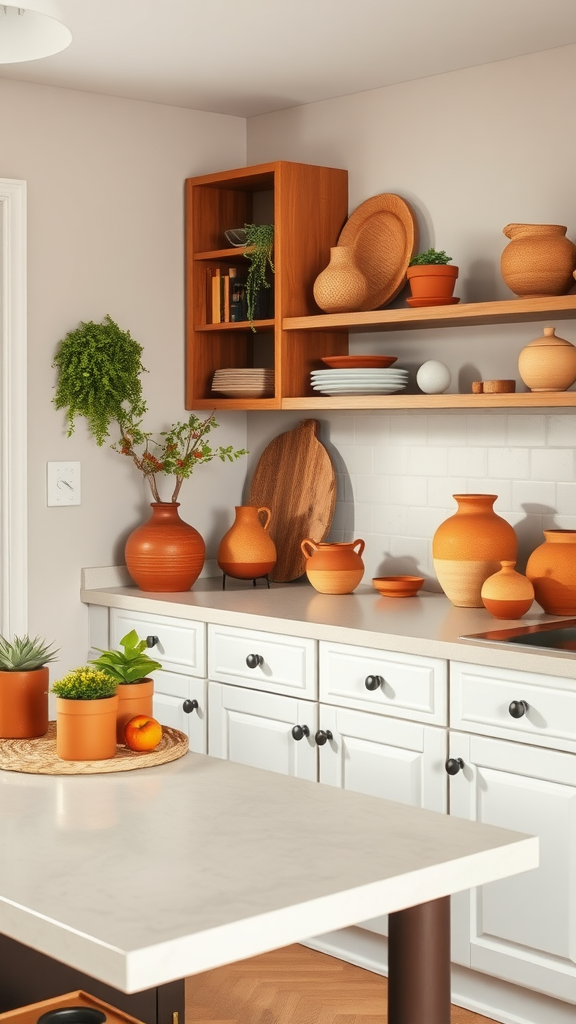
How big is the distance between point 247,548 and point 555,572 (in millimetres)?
1168

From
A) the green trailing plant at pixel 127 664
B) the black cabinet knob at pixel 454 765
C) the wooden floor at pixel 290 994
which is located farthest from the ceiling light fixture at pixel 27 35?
the wooden floor at pixel 290 994

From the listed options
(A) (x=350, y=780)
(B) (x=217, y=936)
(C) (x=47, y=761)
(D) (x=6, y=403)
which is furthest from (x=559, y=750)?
(D) (x=6, y=403)

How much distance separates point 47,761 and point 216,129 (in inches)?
123

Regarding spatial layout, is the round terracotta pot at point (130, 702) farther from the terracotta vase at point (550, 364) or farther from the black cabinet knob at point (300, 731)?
the terracotta vase at point (550, 364)

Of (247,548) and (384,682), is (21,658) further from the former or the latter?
(247,548)

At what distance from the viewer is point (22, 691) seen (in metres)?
2.14

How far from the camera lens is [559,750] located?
2.92 metres

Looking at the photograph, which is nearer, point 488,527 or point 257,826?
point 257,826

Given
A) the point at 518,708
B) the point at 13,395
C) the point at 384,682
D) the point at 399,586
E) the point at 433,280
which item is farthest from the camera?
the point at 13,395

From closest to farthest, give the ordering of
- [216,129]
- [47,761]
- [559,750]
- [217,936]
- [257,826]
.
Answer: [217,936] < [257,826] < [47,761] < [559,750] < [216,129]

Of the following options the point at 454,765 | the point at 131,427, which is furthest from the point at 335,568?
the point at 454,765

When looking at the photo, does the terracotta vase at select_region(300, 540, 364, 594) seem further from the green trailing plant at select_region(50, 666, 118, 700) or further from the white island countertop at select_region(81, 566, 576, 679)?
the green trailing plant at select_region(50, 666, 118, 700)

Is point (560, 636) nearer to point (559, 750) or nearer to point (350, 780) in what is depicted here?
point (559, 750)

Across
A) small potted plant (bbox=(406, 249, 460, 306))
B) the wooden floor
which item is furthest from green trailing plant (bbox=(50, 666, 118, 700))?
small potted plant (bbox=(406, 249, 460, 306))
